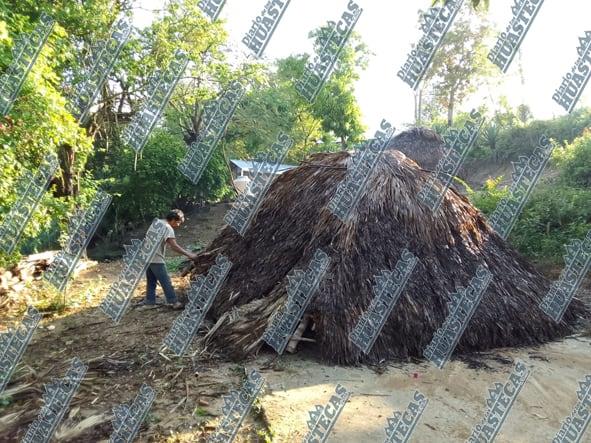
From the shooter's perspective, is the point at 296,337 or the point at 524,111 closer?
the point at 296,337

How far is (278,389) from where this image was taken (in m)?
4.16

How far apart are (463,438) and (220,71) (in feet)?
40.4

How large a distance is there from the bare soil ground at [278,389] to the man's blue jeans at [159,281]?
0.91 meters

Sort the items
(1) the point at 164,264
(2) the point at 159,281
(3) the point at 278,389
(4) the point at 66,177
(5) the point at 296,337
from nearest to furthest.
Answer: (3) the point at 278,389 → (5) the point at 296,337 → (1) the point at 164,264 → (2) the point at 159,281 → (4) the point at 66,177

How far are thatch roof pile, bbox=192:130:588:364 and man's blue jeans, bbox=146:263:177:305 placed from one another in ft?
3.44

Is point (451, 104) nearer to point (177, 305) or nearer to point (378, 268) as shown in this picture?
point (378, 268)

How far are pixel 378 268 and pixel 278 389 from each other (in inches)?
79.1

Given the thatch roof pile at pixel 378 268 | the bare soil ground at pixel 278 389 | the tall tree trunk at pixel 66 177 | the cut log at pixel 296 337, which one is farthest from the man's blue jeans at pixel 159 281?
the tall tree trunk at pixel 66 177

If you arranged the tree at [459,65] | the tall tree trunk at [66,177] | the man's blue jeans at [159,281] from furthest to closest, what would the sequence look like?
the tree at [459,65] < the tall tree trunk at [66,177] < the man's blue jeans at [159,281]

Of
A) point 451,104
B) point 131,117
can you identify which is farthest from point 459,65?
point 131,117

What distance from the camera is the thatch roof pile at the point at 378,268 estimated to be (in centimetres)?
496

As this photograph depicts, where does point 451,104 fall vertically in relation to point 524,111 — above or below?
below

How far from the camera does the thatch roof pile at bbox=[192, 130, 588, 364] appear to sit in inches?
195

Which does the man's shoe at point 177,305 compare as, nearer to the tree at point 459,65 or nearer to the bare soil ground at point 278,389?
the bare soil ground at point 278,389
